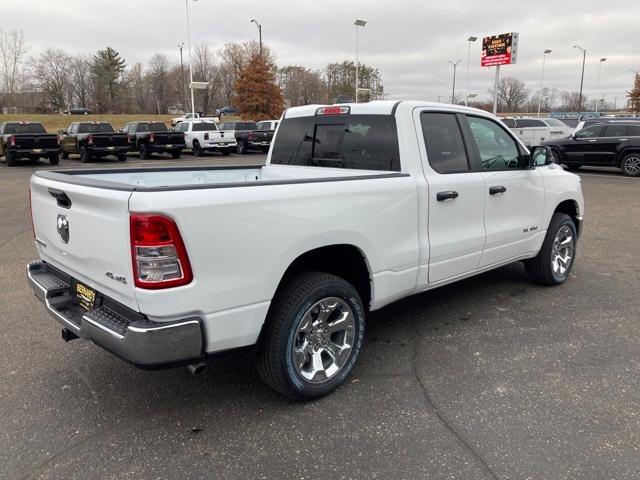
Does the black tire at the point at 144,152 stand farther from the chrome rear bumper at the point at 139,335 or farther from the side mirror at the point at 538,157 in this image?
the chrome rear bumper at the point at 139,335

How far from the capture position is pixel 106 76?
88.7m

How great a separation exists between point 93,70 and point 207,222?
97743mm

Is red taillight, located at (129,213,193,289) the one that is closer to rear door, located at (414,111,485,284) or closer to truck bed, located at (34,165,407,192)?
truck bed, located at (34,165,407,192)

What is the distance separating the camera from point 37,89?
264 ft

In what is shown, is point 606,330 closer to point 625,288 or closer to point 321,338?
point 625,288

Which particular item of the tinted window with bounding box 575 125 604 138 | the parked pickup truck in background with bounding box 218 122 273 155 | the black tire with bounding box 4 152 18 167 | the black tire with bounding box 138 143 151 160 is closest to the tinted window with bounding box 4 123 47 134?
the black tire with bounding box 4 152 18 167

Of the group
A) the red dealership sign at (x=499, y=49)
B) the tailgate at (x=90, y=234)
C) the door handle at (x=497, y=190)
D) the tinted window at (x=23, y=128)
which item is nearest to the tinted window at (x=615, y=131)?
the door handle at (x=497, y=190)

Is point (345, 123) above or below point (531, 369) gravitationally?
above

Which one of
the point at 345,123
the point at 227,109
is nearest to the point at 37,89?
the point at 227,109

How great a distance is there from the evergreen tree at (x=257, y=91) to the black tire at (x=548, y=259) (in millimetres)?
37742

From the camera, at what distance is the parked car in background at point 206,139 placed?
26.0 meters

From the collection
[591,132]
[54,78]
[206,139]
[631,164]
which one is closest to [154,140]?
[206,139]

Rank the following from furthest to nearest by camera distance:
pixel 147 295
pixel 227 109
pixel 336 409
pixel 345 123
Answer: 1. pixel 227 109
2. pixel 345 123
3. pixel 336 409
4. pixel 147 295

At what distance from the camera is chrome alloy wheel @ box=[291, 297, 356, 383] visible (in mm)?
3199
